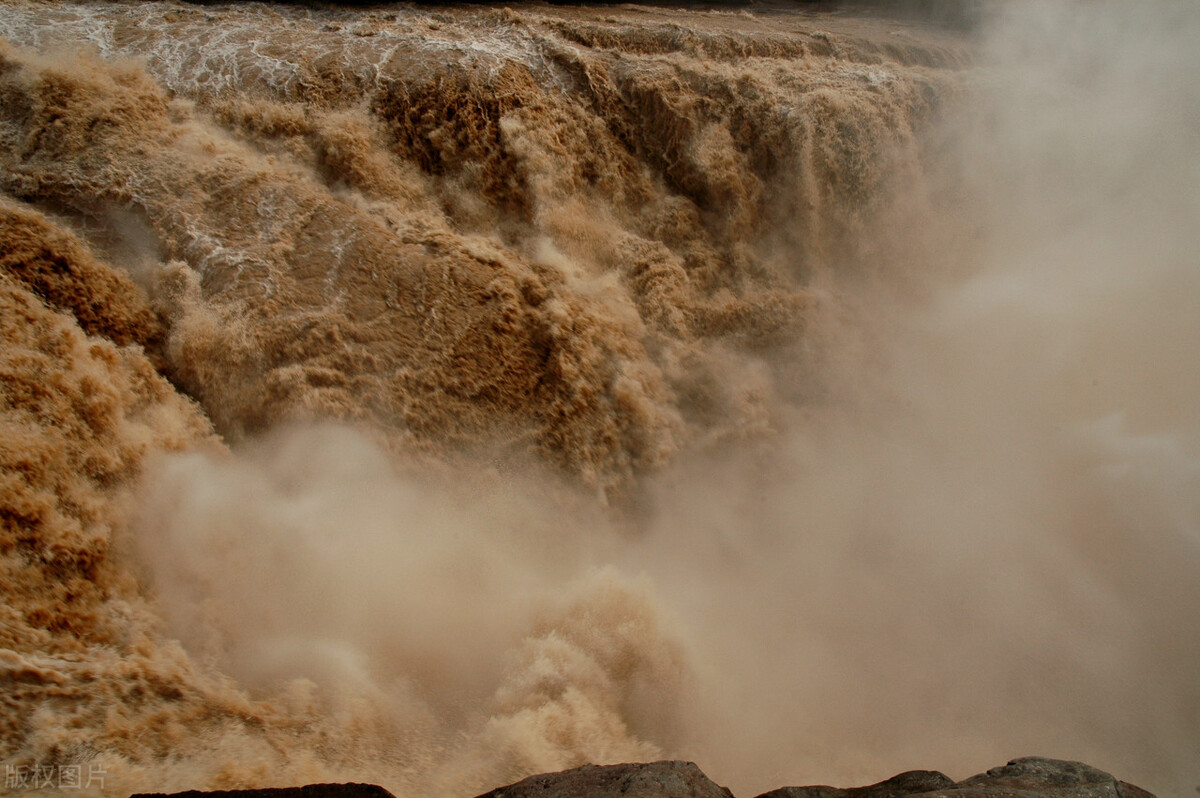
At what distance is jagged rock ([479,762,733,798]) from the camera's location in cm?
265

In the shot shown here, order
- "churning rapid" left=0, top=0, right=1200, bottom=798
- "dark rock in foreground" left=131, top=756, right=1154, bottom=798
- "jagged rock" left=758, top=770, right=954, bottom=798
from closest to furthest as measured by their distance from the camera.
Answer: "dark rock in foreground" left=131, top=756, right=1154, bottom=798, "jagged rock" left=758, top=770, right=954, bottom=798, "churning rapid" left=0, top=0, right=1200, bottom=798

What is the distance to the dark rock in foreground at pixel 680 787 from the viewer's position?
264 centimetres

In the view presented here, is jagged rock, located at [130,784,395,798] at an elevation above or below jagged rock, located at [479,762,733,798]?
below

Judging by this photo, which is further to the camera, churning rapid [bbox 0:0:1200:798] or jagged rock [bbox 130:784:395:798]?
churning rapid [bbox 0:0:1200:798]

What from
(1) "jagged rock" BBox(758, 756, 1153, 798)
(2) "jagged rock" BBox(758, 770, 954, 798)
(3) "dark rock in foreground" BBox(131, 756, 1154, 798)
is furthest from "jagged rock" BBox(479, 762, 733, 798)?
(1) "jagged rock" BBox(758, 756, 1153, 798)

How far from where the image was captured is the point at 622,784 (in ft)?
8.87

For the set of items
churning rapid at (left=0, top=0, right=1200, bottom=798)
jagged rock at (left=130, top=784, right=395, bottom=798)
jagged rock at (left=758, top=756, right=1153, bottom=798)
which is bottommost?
jagged rock at (left=130, top=784, right=395, bottom=798)

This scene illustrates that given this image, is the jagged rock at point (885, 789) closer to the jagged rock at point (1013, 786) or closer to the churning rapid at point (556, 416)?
the jagged rock at point (1013, 786)

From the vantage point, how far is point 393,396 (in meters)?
4.47

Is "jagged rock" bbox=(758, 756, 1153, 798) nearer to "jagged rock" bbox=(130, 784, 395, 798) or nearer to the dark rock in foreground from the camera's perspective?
the dark rock in foreground

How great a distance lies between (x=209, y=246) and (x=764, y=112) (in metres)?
4.71

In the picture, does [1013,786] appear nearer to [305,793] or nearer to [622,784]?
[622,784]

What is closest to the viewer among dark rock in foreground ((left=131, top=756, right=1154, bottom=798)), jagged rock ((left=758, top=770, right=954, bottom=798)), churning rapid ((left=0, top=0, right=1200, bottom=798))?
dark rock in foreground ((left=131, top=756, right=1154, bottom=798))

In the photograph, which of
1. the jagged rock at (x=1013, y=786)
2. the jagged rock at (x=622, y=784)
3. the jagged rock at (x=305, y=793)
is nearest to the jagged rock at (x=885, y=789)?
the jagged rock at (x=1013, y=786)
